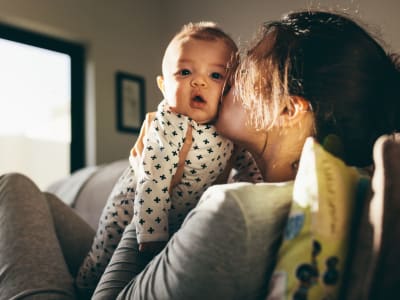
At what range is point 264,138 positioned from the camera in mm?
1162

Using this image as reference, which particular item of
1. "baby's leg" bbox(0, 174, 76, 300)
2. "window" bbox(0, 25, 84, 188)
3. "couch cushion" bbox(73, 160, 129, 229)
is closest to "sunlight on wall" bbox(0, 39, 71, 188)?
"window" bbox(0, 25, 84, 188)

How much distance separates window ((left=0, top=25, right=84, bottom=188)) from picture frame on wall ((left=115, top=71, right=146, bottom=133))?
1.01ft

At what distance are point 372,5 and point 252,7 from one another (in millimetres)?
981

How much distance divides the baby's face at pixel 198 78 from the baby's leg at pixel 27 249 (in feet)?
1.56

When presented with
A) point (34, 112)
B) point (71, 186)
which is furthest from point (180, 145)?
point (34, 112)

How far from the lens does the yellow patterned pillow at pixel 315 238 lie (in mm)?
740

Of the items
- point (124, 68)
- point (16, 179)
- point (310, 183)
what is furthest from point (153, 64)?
point (310, 183)

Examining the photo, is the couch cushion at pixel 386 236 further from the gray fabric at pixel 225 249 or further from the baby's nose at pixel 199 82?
the baby's nose at pixel 199 82

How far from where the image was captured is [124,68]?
422cm

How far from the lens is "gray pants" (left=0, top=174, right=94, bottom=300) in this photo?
43.5 inches

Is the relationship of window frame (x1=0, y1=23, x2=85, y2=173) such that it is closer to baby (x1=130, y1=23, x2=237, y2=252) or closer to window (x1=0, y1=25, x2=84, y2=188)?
window (x1=0, y1=25, x2=84, y2=188)

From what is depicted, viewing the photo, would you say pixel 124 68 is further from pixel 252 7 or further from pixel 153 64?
pixel 252 7

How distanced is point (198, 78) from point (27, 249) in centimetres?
60

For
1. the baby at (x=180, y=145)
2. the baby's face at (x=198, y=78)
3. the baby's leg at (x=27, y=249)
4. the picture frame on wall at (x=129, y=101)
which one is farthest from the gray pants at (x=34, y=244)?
the picture frame on wall at (x=129, y=101)
